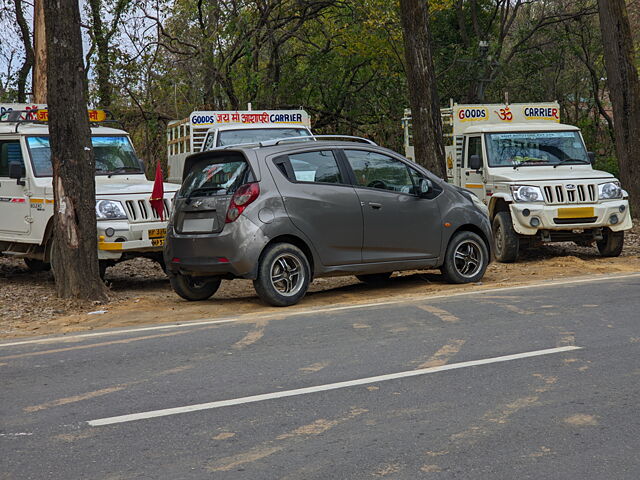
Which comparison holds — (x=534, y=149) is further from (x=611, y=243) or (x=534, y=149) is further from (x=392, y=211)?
(x=392, y=211)

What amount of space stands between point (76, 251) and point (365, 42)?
1802 cm

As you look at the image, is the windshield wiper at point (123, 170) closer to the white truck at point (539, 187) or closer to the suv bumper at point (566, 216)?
the white truck at point (539, 187)

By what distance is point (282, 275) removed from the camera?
33.1 feet

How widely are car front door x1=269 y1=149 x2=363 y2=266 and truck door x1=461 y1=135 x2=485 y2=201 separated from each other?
16.8 feet

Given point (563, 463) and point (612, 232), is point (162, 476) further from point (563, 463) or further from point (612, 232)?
point (612, 232)

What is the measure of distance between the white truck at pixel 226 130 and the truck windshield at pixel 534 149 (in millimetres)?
3451

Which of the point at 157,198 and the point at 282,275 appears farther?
the point at 157,198

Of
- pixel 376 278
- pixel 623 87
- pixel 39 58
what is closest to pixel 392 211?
pixel 376 278

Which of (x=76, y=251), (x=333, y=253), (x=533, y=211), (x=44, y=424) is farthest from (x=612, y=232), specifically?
(x=44, y=424)

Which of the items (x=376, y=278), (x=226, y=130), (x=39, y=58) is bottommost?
(x=376, y=278)

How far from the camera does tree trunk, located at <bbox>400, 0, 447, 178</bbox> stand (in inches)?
650

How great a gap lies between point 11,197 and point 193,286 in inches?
158

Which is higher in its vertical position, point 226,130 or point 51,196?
point 226,130

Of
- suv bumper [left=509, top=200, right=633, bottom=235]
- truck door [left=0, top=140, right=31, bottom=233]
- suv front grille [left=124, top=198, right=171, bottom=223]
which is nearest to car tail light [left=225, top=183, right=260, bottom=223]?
suv front grille [left=124, top=198, right=171, bottom=223]
